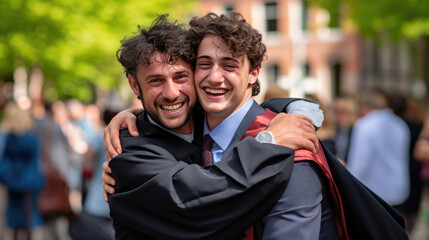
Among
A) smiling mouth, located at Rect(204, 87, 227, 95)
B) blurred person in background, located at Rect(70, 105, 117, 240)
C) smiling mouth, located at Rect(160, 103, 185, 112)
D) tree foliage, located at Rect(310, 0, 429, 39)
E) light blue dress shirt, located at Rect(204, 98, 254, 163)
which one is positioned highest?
tree foliage, located at Rect(310, 0, 429, 39)

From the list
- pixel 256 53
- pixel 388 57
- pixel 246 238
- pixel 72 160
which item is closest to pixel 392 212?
pixel 246 238

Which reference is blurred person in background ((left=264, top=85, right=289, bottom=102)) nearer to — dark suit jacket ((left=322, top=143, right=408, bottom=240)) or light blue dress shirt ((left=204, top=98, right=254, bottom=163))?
light blue dress shirt ((left=204, top=98, right=254, bottom=163))

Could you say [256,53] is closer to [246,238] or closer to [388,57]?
[246,238]

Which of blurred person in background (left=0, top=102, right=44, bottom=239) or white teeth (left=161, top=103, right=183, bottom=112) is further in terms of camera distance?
blurred person in background (left=0, top=102, right=44, bottom=239)

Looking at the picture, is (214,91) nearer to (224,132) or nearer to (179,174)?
(224,132)

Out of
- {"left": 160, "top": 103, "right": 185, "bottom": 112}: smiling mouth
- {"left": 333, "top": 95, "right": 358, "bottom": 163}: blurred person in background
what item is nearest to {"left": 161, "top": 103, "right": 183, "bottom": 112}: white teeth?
{"left": 160, "top": 103, "right": 185, "bottom": 112}: smiling mouth

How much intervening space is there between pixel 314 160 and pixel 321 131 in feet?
10.5

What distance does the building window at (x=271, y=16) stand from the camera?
34562 millimetres

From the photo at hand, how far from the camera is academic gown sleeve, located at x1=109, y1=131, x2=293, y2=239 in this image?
2.72 meters

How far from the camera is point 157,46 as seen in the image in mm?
3178

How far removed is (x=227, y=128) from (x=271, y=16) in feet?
106

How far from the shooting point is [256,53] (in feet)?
10.6

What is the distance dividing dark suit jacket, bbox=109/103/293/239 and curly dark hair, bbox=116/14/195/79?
1.68 feet

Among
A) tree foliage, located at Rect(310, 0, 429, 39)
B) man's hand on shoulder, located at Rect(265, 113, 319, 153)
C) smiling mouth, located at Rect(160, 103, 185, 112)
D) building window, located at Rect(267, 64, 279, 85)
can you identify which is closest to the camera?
man's hand on shoulder, located at Rect(265, 113, 319, 153)
